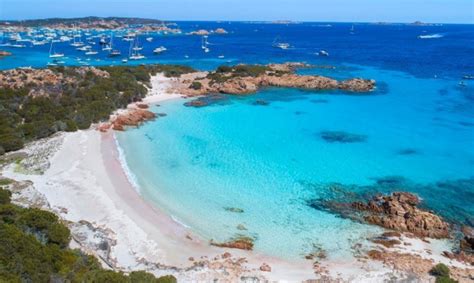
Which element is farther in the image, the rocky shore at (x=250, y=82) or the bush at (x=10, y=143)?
the rocky shore at (x=250, y=82)

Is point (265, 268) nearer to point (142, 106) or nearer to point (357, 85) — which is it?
point (142, 106)

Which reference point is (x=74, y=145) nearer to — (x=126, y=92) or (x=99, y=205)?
(x=99, y=205)

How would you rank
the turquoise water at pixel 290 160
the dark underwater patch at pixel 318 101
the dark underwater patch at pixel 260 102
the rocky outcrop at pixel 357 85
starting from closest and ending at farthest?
1. the turquoise water at pixel 290 160
2. the dark underwater patch at pixel 260 102
3. the dark underwater patch at pixel 318 101
4. the rocky outcrop at pixel 357 85

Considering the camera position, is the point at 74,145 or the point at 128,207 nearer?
the point at 128,207

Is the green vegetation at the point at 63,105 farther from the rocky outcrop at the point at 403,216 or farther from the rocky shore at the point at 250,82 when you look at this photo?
the rocky outcrop at the point at 403,216

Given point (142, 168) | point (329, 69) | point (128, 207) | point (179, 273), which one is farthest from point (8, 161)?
point (329, 69)

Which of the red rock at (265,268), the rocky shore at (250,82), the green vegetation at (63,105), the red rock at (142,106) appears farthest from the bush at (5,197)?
the rocky shore at (250,82)
